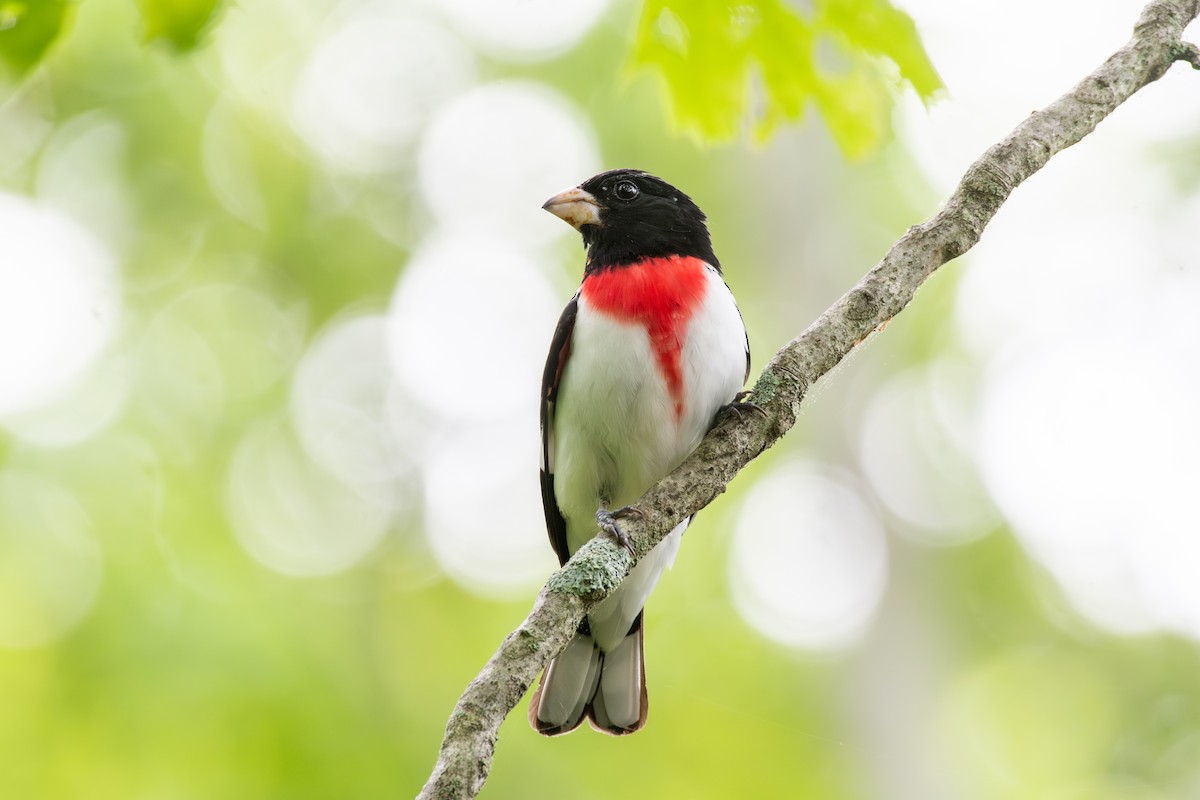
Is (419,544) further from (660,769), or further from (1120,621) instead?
(1120,621)

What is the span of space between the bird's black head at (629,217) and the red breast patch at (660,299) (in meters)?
0.13

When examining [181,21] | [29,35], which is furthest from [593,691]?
[29,35]

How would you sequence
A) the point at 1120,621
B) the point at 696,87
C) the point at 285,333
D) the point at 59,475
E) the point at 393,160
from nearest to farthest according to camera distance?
the point at 696,87 < the point at 59,475 < the point at 1120,621 < the point at 285,333 < the point at 393,160

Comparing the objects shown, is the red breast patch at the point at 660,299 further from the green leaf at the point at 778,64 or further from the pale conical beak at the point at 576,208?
the green leaf at the point at 778,64

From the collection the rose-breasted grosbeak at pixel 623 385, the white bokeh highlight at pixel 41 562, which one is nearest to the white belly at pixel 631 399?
the rose-breasted grosbeak at pixel 623 385

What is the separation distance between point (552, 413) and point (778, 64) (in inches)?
80.5

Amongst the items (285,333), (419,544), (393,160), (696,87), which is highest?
(393,160)

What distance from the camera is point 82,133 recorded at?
30.5ft

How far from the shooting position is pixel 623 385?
3.94 meters

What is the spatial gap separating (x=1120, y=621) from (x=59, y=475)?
28.7ft

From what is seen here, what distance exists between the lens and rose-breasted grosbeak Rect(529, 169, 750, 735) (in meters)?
3.91

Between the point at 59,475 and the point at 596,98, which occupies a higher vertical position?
the point at 596,98

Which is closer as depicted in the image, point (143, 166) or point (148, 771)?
point (148, 771)

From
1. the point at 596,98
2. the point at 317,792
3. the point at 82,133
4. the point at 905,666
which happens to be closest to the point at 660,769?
the point at 905,666
